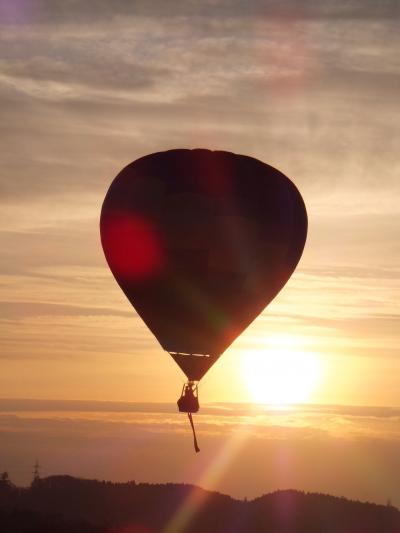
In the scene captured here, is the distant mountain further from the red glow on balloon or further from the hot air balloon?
the hot air balloon

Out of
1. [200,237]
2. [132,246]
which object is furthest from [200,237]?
[132,246]

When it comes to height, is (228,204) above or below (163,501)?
above

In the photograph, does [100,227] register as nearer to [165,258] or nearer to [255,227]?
[165,258]

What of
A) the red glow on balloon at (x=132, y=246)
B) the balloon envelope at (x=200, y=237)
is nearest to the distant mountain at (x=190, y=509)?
the red glow on balloon at (x=132, y=246)

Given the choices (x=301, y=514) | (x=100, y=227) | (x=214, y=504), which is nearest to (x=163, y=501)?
(x=214, y=504)

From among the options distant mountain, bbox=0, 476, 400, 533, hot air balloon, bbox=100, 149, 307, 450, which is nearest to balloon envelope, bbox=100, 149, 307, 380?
hot air balloon, bbox=100, 149, 307, 450

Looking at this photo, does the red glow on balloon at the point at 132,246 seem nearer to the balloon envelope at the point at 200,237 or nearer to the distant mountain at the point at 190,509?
the balloon envelope at the point at 200,237
